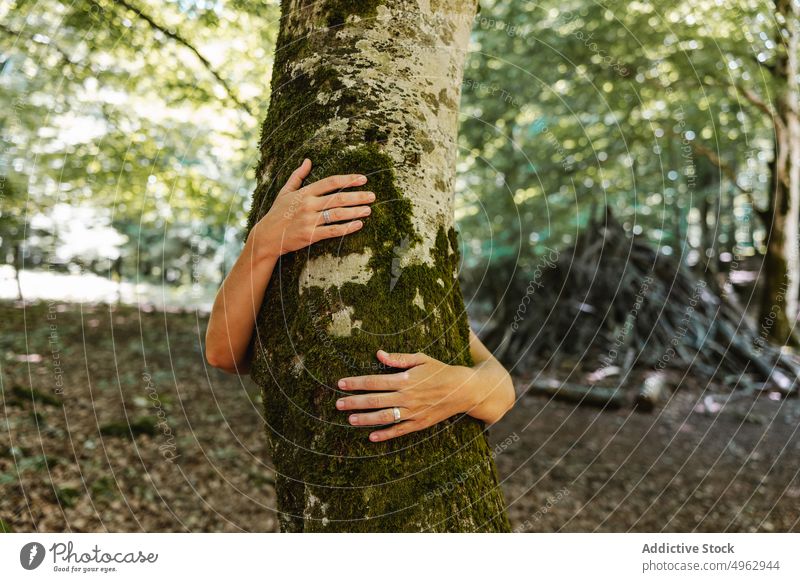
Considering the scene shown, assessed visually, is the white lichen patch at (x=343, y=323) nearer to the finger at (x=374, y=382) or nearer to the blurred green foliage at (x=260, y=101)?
the finger at (x=374, y=382)

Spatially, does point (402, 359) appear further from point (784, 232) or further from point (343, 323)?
point (784, 232)

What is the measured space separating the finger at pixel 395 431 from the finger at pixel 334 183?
0.58 meters

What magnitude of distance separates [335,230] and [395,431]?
0.49 m

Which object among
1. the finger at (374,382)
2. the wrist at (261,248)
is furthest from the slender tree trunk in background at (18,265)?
the finger at (374,382)

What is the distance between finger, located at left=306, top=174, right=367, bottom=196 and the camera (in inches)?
50.3

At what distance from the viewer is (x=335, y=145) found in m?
1.31

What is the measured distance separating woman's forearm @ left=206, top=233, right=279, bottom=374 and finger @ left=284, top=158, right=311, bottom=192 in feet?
0.54

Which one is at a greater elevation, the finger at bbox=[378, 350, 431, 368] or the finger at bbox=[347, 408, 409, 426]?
the finger at bbox=[378, 350, 431, 368]

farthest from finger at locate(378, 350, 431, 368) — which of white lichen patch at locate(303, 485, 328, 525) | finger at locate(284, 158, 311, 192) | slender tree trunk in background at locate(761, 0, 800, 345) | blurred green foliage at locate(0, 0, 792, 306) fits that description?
slender tree trunk in background at locate(761, 0, 800, 345)

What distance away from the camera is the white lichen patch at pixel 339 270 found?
1.25 metres

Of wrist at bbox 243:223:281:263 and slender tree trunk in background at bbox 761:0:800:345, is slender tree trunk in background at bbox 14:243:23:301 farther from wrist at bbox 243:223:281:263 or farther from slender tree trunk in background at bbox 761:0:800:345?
slender tree trunk in background at bbox 761:0:800:345

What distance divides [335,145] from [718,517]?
4.55 metres
